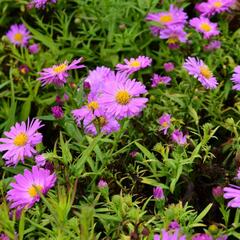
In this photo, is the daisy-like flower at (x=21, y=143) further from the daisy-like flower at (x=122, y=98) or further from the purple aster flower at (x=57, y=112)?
the daisy-like flower at (x=122, y=98)

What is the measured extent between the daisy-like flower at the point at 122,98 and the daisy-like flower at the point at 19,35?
0.75 m

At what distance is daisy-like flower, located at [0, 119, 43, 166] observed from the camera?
1333mm

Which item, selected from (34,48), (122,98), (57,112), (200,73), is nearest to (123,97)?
(122,98)

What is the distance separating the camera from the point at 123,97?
52.9 inches

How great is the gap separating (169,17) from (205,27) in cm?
14

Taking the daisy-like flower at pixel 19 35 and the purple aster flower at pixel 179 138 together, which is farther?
the daisy-like flower at pixel 19 35

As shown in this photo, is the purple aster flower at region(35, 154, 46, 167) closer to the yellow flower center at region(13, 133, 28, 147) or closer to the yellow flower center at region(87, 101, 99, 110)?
the yellow flower center at region(13, 133, 28, 147)

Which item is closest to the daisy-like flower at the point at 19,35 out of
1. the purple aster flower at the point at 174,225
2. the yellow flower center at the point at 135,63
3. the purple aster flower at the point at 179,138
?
the yellow flower center at the point at 135,63

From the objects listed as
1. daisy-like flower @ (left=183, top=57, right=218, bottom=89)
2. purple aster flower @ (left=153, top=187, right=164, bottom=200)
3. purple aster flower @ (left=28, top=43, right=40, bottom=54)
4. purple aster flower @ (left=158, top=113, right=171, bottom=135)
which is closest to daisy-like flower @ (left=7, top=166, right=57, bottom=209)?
purple aster flower @ (left=153, top=187, right=164, bottom=200)

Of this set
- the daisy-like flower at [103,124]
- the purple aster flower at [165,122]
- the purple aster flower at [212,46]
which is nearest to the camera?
the daisy-like flower at [103,124]

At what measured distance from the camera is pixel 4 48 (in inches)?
79.8

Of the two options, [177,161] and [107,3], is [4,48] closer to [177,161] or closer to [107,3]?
[107,3]

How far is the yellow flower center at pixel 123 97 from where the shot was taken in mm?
1337

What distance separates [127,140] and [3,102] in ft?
1.80
